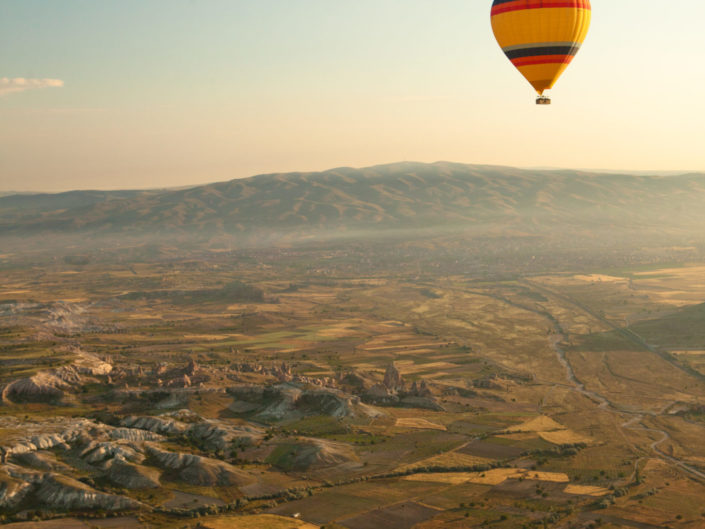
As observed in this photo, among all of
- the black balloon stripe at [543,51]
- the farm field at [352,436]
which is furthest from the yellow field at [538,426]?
the black balloon stripe at [543,51]

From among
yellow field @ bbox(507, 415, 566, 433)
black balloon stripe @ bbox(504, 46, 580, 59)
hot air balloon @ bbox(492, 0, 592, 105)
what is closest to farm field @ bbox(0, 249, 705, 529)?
yellow field @ bbox(507, 415, 566, 433)

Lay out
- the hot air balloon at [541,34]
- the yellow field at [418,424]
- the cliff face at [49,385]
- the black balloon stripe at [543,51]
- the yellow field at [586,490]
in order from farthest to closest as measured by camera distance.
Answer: the cliff face at [49,385], the yellow field at [418,424], the black balloon stripe at [543,51], the hot air balloon at [541,34], the yellow field at [586,490]

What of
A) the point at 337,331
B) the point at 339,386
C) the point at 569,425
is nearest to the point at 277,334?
the point at 337,331

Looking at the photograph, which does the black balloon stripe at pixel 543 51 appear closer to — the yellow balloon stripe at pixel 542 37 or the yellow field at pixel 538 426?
the yellow balloon stripe at pixel 542 37

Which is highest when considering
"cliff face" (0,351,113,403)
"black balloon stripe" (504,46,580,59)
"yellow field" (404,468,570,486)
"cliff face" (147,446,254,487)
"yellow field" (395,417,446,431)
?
"black balloon stripe" (504,46,580,59)

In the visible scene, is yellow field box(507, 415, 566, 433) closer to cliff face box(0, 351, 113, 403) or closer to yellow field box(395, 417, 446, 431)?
yellow field box(395, 417, 446, 431)

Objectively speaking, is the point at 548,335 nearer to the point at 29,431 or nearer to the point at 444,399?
the point at 444,399

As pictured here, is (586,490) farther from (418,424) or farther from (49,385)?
(49,385)

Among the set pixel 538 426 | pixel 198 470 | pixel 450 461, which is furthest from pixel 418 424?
pixel 198 470
